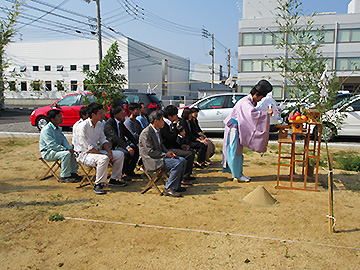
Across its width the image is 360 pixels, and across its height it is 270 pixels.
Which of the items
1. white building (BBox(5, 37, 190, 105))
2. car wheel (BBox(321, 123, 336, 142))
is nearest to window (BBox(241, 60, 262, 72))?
white building (BBox(5, 37, 190, 105))

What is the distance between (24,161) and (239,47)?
2872cm

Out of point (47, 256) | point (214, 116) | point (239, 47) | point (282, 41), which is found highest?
point (239, 47)

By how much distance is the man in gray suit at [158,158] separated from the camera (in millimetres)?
5160

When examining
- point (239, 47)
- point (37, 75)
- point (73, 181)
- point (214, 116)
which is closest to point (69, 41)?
point (37, 75)

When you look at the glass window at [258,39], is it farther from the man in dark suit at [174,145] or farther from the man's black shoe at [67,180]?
the man's black shoe at [67,180]

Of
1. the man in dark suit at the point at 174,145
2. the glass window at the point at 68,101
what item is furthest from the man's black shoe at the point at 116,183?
the glass window at the point at 68,101

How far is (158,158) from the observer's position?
5223 mm

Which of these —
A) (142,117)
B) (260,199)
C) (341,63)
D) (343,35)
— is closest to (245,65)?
(341,63)

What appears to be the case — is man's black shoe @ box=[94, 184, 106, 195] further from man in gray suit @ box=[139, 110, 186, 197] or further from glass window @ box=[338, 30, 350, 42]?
glass window @ box=[338, 30, 350, 42]

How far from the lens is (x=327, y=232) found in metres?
3.86

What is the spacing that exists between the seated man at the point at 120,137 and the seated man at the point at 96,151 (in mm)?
382

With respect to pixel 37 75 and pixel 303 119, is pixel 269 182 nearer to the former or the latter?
pixel 303 119

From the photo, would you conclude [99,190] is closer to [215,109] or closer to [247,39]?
[215,109]

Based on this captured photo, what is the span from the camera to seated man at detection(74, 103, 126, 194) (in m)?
5.30
